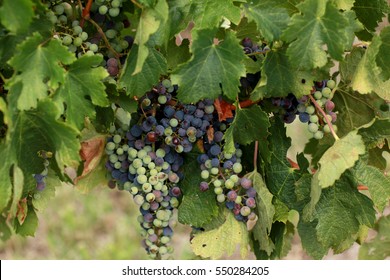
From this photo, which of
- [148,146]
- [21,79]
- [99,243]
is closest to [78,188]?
[148,146]

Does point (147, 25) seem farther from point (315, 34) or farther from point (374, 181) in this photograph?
point (374, 181)

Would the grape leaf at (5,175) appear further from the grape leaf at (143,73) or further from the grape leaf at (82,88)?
the grape leaf at (143,73)

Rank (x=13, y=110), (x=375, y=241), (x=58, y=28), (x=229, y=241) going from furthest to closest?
(x=375, y=241)
(x=229, y=241)
(x=58, y=28)
(x=13, y=110)

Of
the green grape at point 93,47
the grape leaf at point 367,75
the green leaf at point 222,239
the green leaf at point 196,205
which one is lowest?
the green leaf at point 222,239

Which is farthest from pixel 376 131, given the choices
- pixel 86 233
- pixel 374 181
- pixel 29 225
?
pixel 86 233

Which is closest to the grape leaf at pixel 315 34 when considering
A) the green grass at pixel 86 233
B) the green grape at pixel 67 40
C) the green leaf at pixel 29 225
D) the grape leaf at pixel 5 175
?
the green grape at pixel 67 40

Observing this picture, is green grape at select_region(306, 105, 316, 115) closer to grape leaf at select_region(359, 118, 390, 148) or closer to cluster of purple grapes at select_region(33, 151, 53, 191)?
grape leaf at select_region(359, 118, 390, 148)
